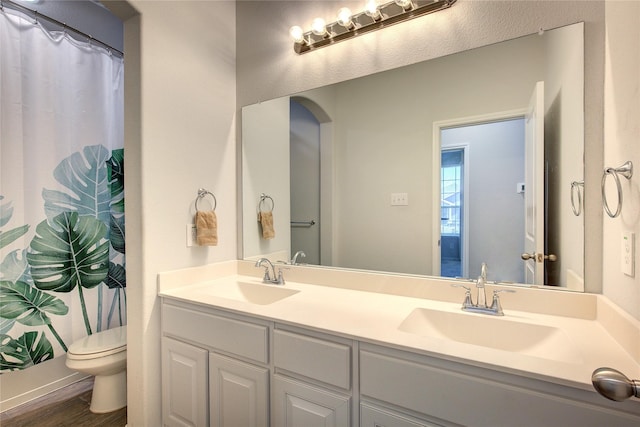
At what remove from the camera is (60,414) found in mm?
1776

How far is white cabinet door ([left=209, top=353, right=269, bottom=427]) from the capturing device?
121cm

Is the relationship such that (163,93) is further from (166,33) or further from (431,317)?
(431,317)

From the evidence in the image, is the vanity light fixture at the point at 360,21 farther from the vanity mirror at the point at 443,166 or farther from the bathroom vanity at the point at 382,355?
the bathroom vanity at the point at 382,355

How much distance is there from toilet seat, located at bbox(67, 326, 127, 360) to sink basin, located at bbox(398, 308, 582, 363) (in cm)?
168

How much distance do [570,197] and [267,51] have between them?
174 centimetres

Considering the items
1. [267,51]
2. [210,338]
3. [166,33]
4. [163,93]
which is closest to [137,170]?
[163,93]

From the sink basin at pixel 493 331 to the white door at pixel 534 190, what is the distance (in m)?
0.23

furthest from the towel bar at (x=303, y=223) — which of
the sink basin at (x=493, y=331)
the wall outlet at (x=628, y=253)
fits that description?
the wall outlet at (x=628, y=253)

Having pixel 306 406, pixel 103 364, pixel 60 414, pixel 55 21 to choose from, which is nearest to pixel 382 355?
pixel 306 406

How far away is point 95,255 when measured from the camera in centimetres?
203

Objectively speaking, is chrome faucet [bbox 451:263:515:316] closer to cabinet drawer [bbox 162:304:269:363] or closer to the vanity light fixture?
cabinet drawer [bbox 162:304:269:363]

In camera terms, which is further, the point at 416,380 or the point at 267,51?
the point at 267,51

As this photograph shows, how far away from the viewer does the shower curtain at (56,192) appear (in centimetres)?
167

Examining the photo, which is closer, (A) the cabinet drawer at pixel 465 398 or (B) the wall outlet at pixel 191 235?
(A) the cabinet drawer at pixel 465 398
